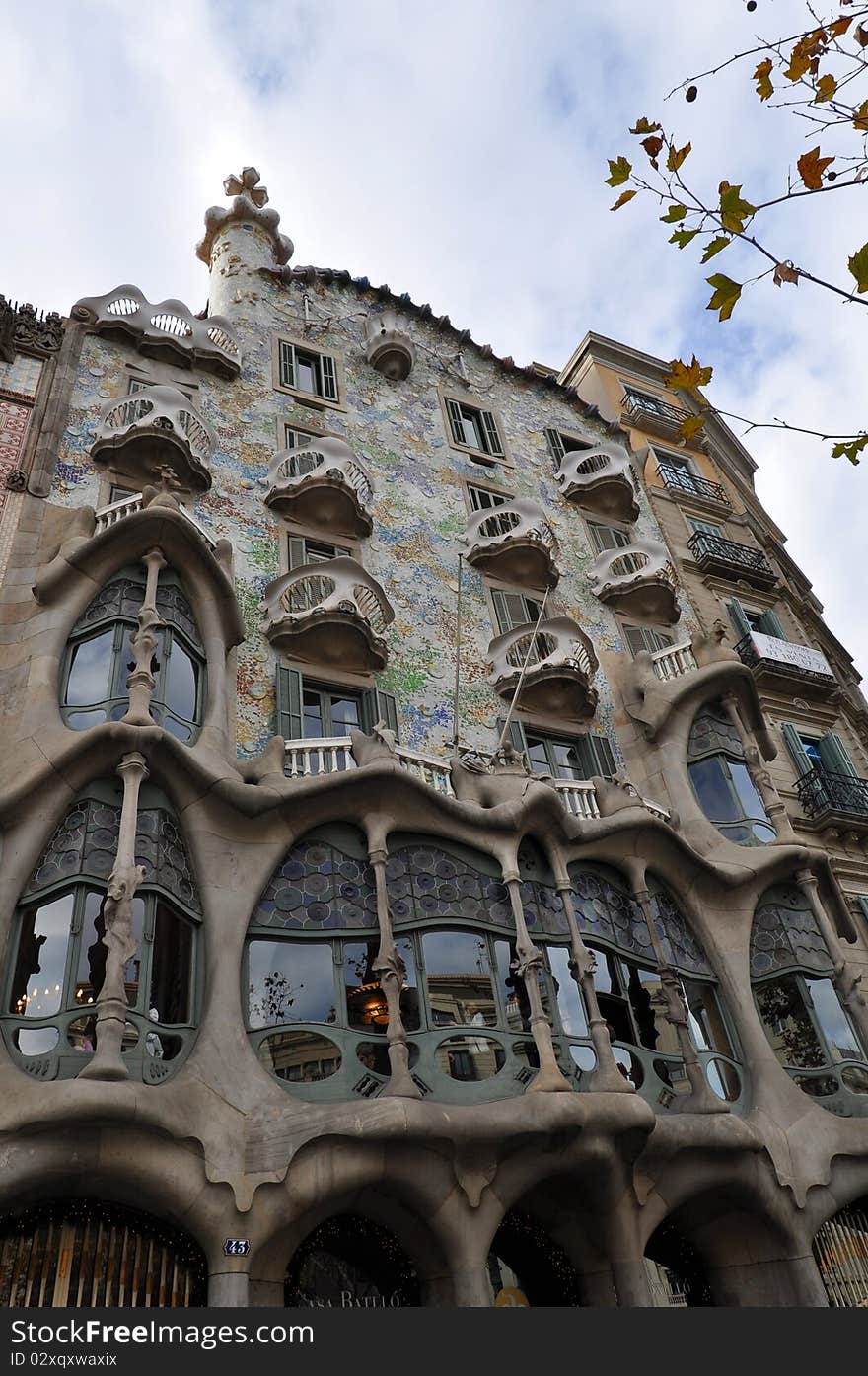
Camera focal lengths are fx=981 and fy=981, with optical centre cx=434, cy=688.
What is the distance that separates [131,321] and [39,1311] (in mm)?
17505

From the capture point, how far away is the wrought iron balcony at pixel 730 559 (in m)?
23.6

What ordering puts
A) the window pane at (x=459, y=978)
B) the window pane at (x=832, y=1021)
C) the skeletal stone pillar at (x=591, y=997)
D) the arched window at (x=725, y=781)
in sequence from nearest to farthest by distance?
1. the skeletal stone pillar at (x=591, y=997)
2. the window pane at (x=459, y=978)
3. the window pane at (x=832, y=1021)
4. the arched window at (x=725, y=781)

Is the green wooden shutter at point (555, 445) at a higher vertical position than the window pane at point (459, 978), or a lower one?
higher

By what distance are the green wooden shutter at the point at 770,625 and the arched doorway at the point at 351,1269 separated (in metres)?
16.5

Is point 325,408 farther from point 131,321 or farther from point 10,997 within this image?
point 10,997

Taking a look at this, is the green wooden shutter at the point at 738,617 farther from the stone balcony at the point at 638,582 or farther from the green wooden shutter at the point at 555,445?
the green wooden shutter at the point at 555,445

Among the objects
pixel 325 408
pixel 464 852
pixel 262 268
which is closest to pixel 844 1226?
pixel 464 852

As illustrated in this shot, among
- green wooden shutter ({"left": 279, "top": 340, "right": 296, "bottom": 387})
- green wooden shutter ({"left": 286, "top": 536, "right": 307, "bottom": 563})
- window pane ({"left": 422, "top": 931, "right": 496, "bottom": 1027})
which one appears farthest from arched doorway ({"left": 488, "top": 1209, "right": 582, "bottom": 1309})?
green wooden shutter ({"left": 279, "top": 340, "right": 296, "bottom": 387})

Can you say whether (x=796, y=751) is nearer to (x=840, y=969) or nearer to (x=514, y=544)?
(x=840, y=969)

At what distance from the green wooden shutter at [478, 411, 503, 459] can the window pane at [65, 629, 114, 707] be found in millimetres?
12879

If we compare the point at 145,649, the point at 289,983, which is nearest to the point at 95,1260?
the point at 289,983

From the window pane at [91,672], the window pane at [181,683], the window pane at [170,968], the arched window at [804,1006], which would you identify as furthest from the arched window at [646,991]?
the window pane at [91,672]

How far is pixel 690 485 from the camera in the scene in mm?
26531

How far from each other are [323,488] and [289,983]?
9733 mm
